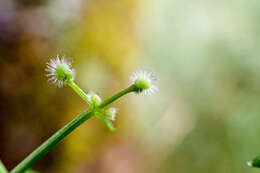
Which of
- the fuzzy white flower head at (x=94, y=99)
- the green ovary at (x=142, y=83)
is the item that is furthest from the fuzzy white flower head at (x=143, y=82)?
the fuzzy white flower head at (x=94, y=99)

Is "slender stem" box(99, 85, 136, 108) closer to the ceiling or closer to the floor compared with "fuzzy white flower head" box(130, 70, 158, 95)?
closer to the floor

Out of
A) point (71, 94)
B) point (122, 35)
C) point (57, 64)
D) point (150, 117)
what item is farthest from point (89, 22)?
point (57, 64)

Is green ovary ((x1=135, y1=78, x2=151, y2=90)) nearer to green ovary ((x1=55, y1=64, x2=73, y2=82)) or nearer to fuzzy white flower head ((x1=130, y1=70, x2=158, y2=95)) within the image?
fuzzy white flower head ((x1=130, y1=70, x2=158, y2=95))

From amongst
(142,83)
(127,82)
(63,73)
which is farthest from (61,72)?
(127,82)

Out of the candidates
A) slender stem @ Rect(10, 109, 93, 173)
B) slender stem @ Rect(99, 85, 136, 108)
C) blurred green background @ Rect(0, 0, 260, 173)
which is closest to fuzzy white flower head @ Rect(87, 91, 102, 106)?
slender stem @ Rect(99, 85, 136, 108)

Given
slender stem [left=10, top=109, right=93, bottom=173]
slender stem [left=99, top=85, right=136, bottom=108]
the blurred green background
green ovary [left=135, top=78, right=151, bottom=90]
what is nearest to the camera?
slender stem [left=10, top=109, right=93, bottom=173]

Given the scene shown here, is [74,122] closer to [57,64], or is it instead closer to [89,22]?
[57,64]
